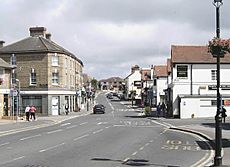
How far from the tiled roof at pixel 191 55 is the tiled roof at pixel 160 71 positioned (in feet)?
108

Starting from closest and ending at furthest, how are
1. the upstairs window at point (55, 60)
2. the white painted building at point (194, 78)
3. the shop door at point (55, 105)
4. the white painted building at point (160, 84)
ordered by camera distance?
the white painted building at point (194, 78) < the shop door at point (55, 105) < the upstairs window at point (55, 60) < the white painted building at point (160, 84)

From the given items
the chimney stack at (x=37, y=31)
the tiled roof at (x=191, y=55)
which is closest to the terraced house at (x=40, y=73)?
the chimney stack at (x=37, y=31)

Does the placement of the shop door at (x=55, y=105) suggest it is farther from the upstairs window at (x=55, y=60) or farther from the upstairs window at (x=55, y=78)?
the upstairs window at (x=55, y=60)

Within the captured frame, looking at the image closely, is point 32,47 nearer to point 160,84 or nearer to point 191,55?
point 191,55

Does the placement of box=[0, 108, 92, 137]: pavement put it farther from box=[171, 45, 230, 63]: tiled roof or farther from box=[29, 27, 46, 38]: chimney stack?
box=[29, 27, 46, 38]: chimney stack

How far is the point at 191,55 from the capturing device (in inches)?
2279

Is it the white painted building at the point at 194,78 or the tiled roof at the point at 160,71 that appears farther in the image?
the tiled roof at the point at 160,71

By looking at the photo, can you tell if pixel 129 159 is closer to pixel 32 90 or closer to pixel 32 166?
pixel 32 166

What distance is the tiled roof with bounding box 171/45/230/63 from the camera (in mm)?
56625

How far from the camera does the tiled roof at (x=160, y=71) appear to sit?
306 feet

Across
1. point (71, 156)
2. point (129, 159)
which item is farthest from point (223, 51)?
point (71, 156)

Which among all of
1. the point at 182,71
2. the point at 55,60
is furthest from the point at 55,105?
the point at 182,71

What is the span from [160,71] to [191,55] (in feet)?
126

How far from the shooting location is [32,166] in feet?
49.6
